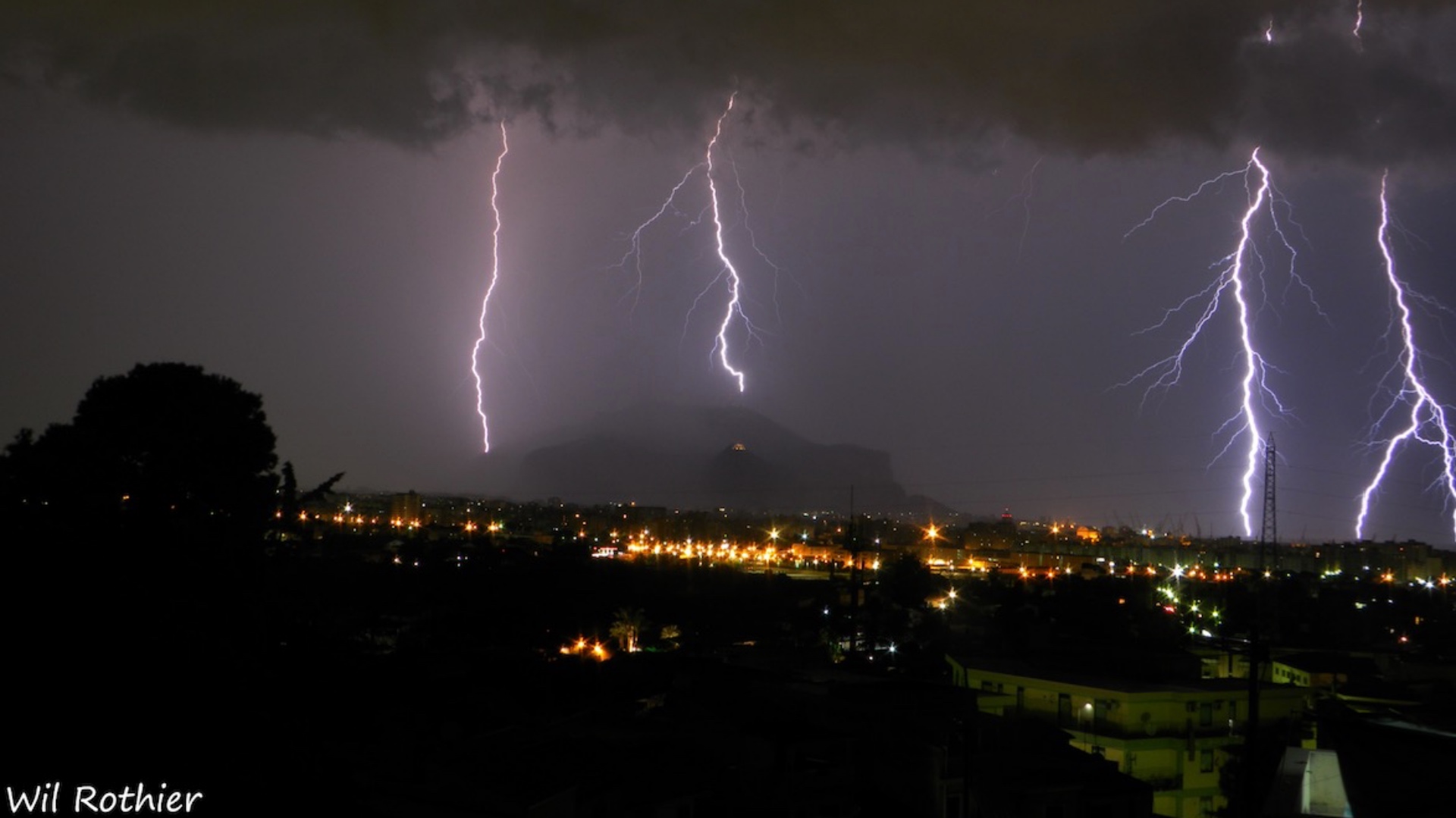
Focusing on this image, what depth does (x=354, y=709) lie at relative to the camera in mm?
5844

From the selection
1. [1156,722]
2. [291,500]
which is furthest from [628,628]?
[291,500]

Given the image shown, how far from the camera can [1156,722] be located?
53.9 ft

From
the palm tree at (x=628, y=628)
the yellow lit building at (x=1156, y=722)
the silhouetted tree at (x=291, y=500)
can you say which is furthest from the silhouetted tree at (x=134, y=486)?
the palm tree at (x=628, y=628)

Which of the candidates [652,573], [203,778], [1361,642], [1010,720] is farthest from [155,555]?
[652,573]

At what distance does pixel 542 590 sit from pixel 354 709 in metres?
23.6

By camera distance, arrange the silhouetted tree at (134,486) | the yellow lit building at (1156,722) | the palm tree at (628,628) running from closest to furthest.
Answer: the silhouetted tree at (134,486) → the yellow lit building at (1156,722) → the palm tree at (628,628)

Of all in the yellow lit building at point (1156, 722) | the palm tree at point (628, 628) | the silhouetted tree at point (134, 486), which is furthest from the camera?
the palm tree at point (628, 628)

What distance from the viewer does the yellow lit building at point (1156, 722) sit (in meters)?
16.1

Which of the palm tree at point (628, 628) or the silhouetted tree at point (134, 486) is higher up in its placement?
the silhouetted tree at point (134, 486)

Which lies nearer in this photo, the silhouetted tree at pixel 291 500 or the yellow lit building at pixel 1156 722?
the silhouetted tree at pixel 291 500

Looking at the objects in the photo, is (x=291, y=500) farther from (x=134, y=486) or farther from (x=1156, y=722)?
(x=1156, y=722)

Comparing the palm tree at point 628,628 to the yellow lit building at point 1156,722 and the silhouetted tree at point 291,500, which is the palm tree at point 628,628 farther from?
the silhouetted tree at point 291,500

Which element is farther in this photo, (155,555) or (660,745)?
(660,745)

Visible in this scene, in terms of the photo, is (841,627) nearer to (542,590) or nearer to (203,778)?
(542,590)
